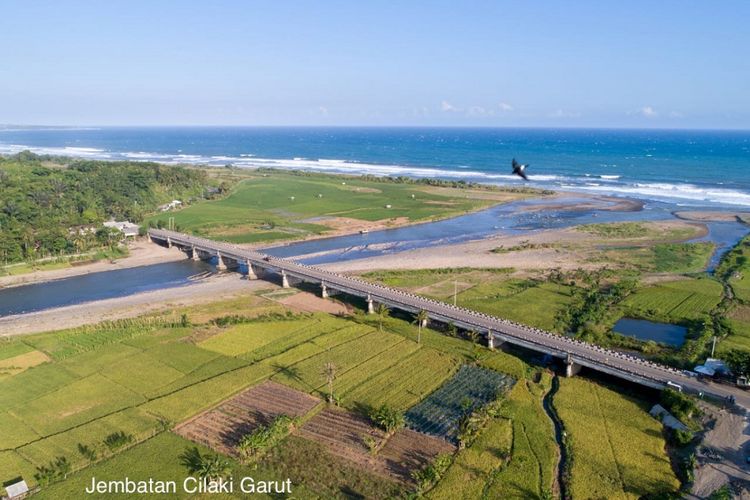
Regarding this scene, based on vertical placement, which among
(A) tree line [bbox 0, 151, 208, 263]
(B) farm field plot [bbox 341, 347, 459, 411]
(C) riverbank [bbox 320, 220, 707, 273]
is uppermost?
(A) tree line [bbox 0, 151, 208, 263]

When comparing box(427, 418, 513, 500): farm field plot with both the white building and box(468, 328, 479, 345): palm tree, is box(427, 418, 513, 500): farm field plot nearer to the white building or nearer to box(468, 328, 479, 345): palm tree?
box(468, 328, 479, 345): palm tree

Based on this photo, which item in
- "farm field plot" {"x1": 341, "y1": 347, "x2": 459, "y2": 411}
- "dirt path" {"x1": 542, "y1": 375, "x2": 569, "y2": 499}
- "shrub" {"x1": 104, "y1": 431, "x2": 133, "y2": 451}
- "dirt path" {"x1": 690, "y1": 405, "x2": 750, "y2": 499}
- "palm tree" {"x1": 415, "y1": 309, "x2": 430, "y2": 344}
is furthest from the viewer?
"palm tree" {"x1": 415, "y1": 309, "x2": 430, "y2": 344}

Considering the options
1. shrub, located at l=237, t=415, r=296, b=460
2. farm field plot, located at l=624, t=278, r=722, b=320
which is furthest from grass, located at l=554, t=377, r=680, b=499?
farm field plot, located at l=624, t=278, r=722, b=320

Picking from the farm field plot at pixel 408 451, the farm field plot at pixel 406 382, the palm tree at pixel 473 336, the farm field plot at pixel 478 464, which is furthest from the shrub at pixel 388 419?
the palm tree at pixel 473 336

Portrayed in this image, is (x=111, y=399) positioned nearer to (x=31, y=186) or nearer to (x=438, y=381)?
(x=438, y=381)

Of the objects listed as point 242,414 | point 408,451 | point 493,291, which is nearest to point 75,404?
point 242,414

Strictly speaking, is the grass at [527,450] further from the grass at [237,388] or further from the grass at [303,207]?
the grass at [303,207]

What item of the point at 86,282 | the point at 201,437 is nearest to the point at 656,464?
the point at 201,437
